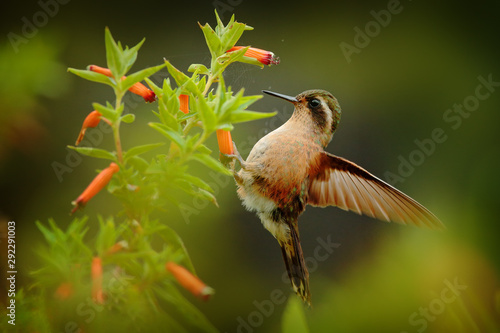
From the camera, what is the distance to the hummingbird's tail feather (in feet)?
6.52

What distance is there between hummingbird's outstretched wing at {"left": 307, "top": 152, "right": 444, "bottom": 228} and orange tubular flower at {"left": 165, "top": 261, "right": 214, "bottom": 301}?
1083 millimetres

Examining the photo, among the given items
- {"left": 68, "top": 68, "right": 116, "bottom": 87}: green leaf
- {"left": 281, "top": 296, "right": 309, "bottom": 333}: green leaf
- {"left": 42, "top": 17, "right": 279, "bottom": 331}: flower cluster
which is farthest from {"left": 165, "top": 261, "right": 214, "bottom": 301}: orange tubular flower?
{"left": 68, "top": 68, "right": 116, "bottom": 87}: green leaf

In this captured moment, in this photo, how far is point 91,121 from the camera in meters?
1.08

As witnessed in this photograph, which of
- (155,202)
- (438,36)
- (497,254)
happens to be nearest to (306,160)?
(155,202)

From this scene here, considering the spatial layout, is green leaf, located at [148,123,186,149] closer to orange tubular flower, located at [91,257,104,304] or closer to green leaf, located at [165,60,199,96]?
green leaf, located at [165,60,199,96]

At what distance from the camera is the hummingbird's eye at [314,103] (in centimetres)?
194

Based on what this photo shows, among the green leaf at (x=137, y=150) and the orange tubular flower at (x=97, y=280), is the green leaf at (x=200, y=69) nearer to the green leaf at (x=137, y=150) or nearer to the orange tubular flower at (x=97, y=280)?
the green leaf at (x=137, y=150)

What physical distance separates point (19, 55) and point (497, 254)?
2748 millimetres

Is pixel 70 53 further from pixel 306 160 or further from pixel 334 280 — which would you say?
pixel 334 280

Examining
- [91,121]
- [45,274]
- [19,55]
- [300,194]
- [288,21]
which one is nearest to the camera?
[45,274]

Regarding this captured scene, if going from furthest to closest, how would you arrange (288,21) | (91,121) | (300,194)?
(288,21) → (300,194) → (91,121)

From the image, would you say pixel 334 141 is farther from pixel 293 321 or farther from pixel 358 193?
pixel 293 321

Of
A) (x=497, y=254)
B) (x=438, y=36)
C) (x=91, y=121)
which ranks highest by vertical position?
(x=438, y=36)

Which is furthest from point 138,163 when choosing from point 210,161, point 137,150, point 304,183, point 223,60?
point 304,183
